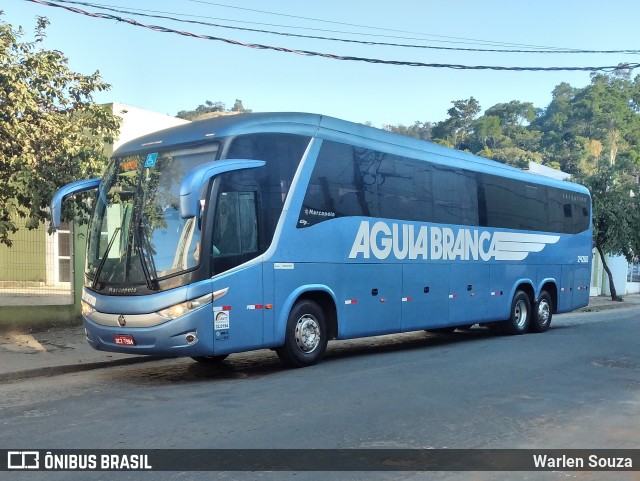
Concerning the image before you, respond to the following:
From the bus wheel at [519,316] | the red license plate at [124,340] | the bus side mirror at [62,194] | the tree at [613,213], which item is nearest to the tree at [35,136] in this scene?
the bus side mirror at [62,194]

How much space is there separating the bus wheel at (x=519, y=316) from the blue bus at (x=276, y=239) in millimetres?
1771

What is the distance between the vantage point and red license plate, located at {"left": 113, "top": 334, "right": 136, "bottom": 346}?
895 cm

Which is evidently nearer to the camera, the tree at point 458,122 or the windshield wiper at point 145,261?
the windshield wiper at point 145,261

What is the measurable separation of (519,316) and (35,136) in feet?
38.0

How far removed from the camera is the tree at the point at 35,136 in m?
12.1

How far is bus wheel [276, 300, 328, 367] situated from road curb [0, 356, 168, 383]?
2905 millimetres

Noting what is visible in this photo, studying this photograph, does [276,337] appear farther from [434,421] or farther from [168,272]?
[434,421]

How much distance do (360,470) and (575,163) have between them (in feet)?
277

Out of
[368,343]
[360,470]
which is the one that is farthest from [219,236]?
[368,343]

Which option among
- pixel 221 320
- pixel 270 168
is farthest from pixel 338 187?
pixel 221 320

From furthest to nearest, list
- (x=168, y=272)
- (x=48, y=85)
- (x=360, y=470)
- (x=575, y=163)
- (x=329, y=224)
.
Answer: (x=575, y=163) → (x=48, y=85) → (x=329, y=224) → (x=168, y=272) → (x=360, y=470)

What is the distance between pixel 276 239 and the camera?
984 centimetres

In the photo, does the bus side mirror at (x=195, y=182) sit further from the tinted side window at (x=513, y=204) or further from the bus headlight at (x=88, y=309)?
the tinted side window at (x=513, y=204)

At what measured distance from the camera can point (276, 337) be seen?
32.0ft
